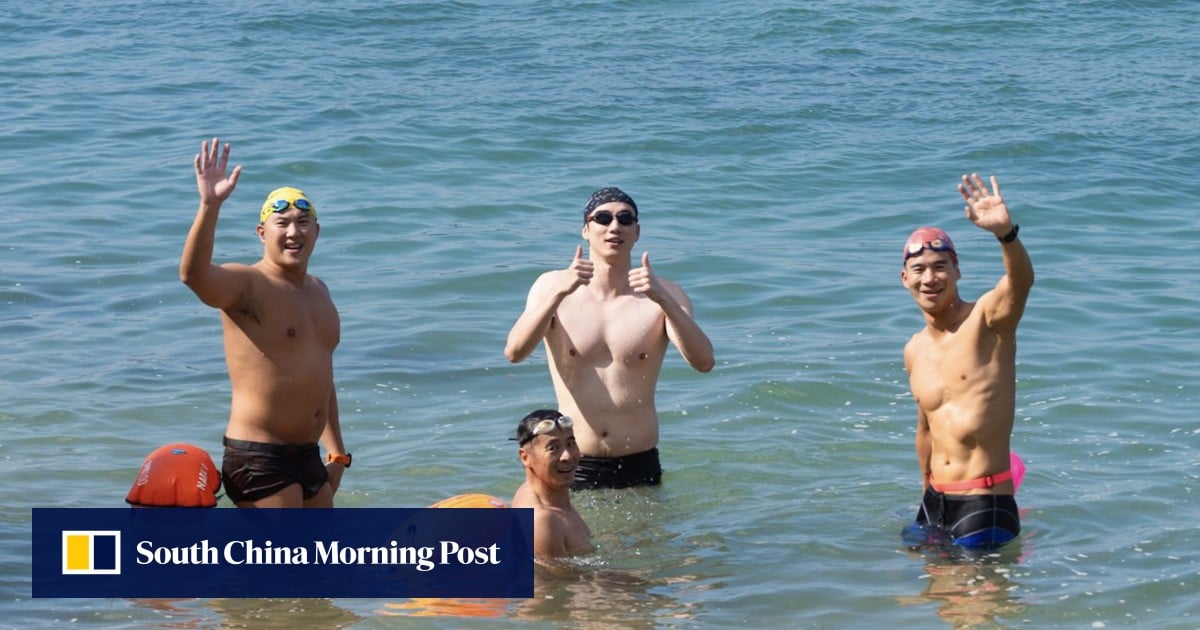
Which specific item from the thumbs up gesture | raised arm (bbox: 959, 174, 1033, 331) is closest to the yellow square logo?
the thumbs up gesture

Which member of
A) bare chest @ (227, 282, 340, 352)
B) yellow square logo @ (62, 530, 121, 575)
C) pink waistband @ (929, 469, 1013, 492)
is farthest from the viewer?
pink waistband @ (929, 469, 1013, 492)

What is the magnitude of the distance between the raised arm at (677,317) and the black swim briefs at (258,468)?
1702 mm

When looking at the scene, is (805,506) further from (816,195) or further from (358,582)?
(816,195)

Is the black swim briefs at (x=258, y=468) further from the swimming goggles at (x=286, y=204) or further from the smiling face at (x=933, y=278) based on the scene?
the smiling face at (x=933, y=278)

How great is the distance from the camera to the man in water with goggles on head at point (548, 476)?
686cm

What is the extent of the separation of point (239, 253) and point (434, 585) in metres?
7.49

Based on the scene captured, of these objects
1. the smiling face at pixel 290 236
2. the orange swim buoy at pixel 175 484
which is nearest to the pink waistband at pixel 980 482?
the smiling face at pixel 290 236

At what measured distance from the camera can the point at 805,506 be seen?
873cm

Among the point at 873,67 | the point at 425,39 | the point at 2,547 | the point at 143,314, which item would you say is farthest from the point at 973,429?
the point at 425,39

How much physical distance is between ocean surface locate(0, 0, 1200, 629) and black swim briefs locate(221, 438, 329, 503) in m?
0.53

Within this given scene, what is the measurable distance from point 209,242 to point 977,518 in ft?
11.7

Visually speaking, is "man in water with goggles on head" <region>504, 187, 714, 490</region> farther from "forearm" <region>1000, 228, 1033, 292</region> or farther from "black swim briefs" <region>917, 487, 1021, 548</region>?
"forearm" <region>1000, 228, 1033, 292</region>

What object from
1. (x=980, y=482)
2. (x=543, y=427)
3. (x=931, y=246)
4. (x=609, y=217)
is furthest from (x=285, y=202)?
(x=980, y=482)

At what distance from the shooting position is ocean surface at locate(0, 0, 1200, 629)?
302 inches
